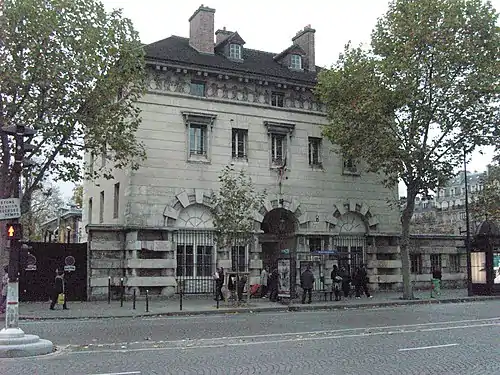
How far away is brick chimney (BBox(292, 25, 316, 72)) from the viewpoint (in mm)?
35719

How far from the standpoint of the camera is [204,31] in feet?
105

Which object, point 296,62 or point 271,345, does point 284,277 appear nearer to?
point 271,345

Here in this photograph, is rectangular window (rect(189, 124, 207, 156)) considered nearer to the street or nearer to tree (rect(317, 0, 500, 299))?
tree (rect(317, 0, 500, 299))

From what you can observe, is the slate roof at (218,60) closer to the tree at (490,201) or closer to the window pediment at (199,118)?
the window pediment at (199,118)

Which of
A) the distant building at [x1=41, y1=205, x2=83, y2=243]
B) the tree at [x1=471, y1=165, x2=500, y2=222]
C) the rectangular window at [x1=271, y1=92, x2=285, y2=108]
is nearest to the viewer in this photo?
the rectangular window at [x1=271, y1=92, x2=285, y2=108]

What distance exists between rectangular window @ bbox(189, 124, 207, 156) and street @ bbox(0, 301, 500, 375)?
449 inches

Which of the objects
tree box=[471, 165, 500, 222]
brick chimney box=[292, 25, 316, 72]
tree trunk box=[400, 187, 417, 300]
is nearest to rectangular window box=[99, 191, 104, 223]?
brick chimney box=[292, 25, 316, 72]

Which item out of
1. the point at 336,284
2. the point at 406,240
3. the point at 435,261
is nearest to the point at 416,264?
the point at 435,261

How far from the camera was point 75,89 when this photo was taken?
22234 mm

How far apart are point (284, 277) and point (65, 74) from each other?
41.4 feet

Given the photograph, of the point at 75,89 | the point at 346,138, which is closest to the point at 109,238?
the point at 75,89

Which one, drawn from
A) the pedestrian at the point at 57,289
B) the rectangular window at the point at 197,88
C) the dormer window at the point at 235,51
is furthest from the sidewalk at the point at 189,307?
the dormer window at the point at 235,51

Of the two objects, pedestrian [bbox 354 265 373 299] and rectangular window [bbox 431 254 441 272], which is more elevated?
rectangular window [bbox 431 254 441 272]

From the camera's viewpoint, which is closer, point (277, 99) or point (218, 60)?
point (218, 60)
